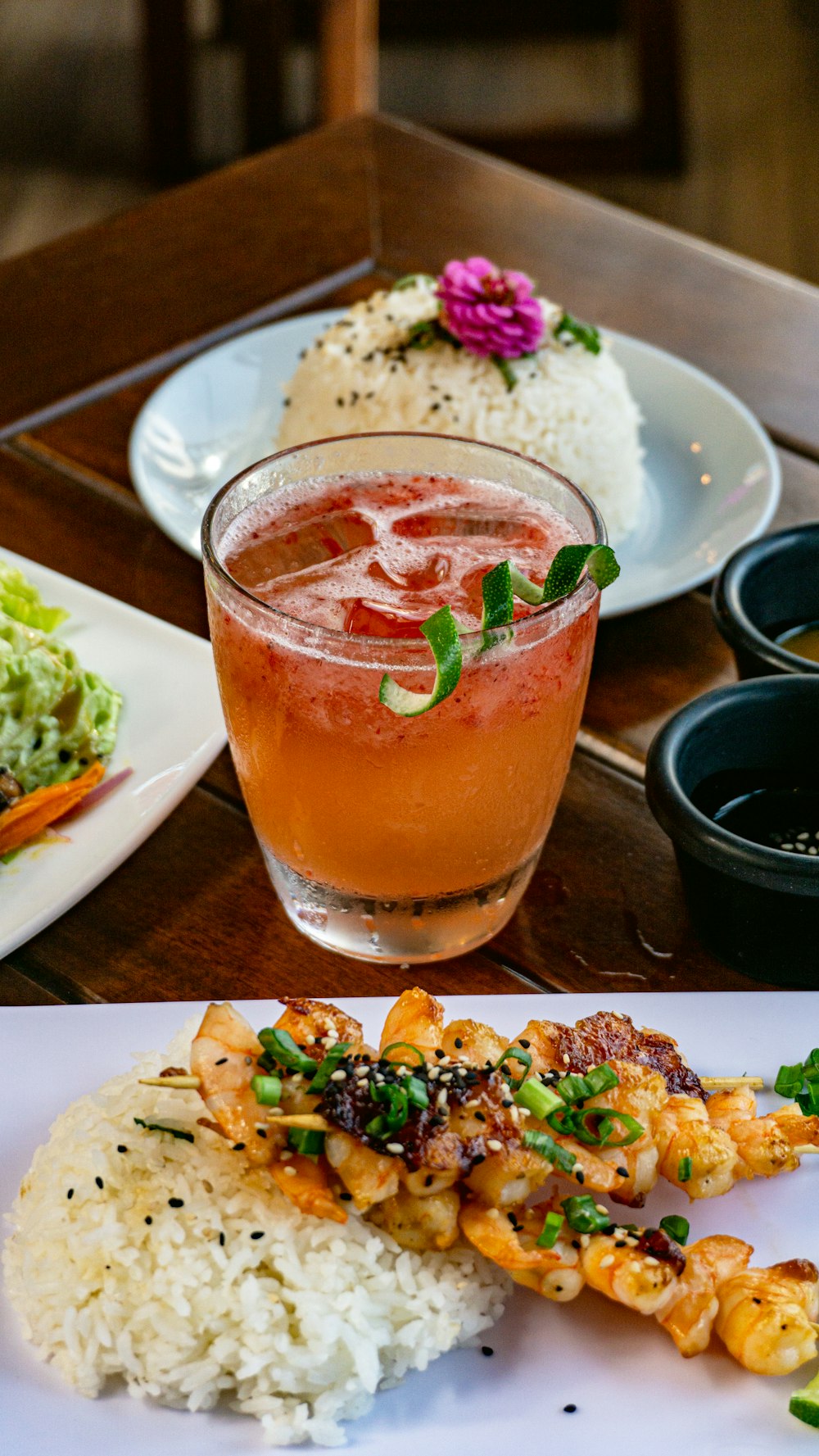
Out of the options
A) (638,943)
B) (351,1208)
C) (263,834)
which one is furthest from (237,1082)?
(638,943)

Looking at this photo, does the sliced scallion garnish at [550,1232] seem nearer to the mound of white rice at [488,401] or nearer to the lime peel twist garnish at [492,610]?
the lime peel twist garnish at [492,610]

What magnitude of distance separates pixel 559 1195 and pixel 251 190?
7.82 feet

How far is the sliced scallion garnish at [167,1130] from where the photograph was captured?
1172mm

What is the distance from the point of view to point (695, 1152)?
119cm

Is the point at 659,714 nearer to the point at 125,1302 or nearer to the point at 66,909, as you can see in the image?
the point at 66,909

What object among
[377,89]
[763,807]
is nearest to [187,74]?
[377,89]

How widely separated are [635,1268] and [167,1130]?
37 cm

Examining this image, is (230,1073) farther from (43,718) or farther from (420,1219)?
(43,718)

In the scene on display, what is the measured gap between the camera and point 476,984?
4.95 ft

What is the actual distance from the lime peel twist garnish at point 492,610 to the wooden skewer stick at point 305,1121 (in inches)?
12.7

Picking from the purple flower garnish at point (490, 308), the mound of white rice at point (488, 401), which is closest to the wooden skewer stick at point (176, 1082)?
the mound of white rice at point (488, 401)

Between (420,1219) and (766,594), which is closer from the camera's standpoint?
(420,1219)

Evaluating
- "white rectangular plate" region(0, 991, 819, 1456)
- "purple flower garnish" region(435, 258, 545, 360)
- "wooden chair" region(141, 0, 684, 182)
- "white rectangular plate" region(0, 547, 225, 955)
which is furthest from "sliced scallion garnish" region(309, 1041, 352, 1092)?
"wooden chair" region(141, 0, 684, 182)

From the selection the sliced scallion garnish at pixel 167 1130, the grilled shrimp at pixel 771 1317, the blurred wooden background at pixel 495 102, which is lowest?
the blurred wooden background at pixel 495 102
